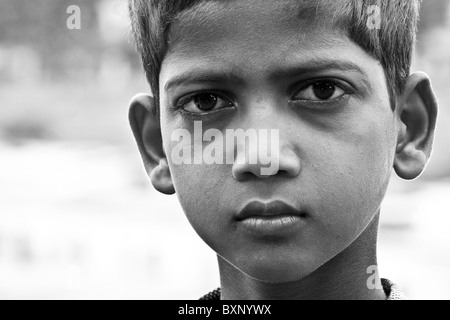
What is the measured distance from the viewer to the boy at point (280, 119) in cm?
106

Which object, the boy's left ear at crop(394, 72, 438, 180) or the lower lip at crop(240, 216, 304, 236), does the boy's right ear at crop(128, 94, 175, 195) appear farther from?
the boy's left ear at crop(394, 72, 438, 180)

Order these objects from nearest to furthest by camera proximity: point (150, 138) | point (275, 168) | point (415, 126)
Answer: point (275, 168) → point (415, 126) → point (150, 138)

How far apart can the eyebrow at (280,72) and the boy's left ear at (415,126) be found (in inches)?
5.8

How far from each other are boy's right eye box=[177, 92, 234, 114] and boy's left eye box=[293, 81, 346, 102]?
0.11 meters

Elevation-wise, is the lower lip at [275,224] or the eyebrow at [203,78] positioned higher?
the eyebrow at [203,78]

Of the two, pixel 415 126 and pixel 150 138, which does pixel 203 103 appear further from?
pixel 415 126

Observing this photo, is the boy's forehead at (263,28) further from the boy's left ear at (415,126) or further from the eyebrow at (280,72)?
the boy's left ear at (415,126)

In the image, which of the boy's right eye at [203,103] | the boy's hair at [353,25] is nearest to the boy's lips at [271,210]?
the boy's right eye at [203,103]

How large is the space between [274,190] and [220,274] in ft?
1.14

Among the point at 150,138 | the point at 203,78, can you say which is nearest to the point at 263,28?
the point at 203,78

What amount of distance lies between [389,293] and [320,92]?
0.45m

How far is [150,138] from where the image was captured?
1.36 meters
